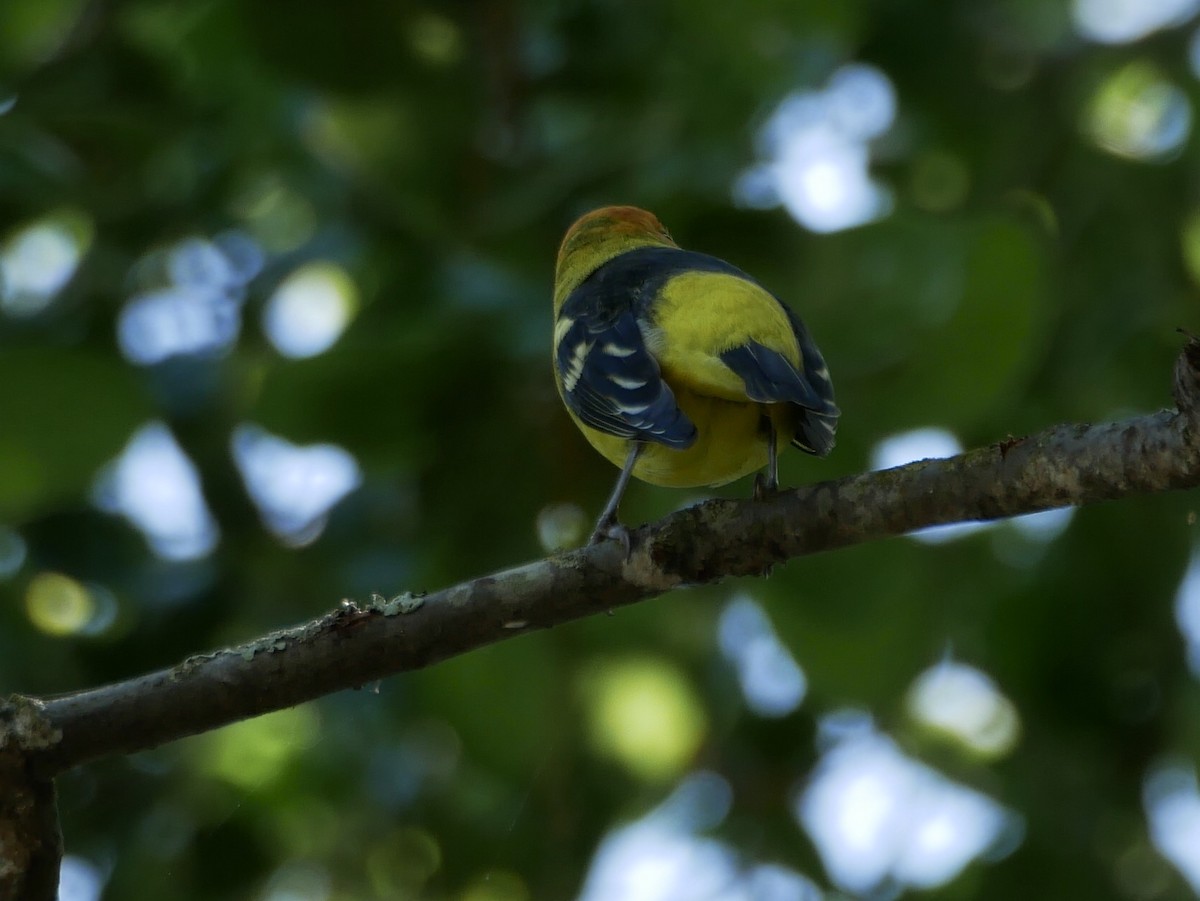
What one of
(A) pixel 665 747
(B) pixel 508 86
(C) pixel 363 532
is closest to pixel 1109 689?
(A) pixel 665 747

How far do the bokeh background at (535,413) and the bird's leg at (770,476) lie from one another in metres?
0.58

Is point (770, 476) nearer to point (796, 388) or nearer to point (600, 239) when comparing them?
point (796, 388)

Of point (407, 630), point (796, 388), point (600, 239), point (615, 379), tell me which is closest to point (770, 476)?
point (796, 388)

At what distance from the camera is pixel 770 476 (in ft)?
9.49

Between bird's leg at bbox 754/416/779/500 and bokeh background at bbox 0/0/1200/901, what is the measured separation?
0.58 m

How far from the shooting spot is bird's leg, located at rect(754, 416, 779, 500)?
2.47 metres

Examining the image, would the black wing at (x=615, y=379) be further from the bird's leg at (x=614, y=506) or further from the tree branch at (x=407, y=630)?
the tree branch at (x=407, y=630)

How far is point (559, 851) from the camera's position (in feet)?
14.4

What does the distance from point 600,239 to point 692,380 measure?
5.19 ft

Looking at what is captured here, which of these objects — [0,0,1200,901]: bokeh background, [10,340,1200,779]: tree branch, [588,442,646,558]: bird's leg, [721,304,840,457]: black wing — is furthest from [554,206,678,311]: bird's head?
[10,340,1200,779]: tree branch

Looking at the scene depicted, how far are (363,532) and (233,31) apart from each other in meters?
1.66

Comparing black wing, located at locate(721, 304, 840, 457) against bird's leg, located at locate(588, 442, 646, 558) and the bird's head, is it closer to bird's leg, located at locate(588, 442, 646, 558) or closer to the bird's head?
bird's leg, located at locate(588, 442, 646, 558)

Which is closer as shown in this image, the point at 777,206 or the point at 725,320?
the point at 725,320

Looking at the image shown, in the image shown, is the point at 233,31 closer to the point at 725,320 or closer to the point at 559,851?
the point at 725,320
